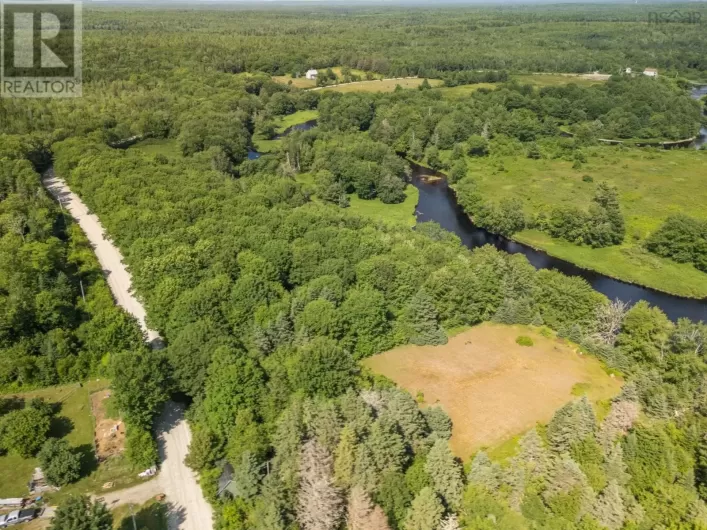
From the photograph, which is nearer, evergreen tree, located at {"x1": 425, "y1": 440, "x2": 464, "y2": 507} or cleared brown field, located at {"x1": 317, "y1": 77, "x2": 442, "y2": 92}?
evergreen tree, located at {"x1": 425, "y1": 440, "x2": 464, "y2": 507}

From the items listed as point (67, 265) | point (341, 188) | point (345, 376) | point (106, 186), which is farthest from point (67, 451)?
point (341, 188)

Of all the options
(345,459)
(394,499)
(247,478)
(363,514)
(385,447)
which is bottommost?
(247,478)

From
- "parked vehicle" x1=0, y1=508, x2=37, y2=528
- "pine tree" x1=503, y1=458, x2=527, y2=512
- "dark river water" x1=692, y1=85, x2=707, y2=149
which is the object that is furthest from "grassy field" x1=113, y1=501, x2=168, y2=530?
"dark river water" x1=692, y1=85, x2=707, y2=149

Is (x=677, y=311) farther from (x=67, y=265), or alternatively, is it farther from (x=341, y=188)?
(x=67, y=265)

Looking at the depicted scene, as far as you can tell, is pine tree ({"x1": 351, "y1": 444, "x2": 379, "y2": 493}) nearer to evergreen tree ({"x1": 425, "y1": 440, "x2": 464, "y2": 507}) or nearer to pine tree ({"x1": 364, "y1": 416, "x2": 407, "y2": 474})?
pine tree ({"x1": 364, "y1": 416, "x2": 407, "y2": 474})

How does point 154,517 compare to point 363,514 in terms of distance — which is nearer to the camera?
point 363,514

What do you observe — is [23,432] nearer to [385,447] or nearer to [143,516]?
[143,516]

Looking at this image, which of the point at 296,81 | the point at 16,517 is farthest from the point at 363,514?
the point at 296,81
